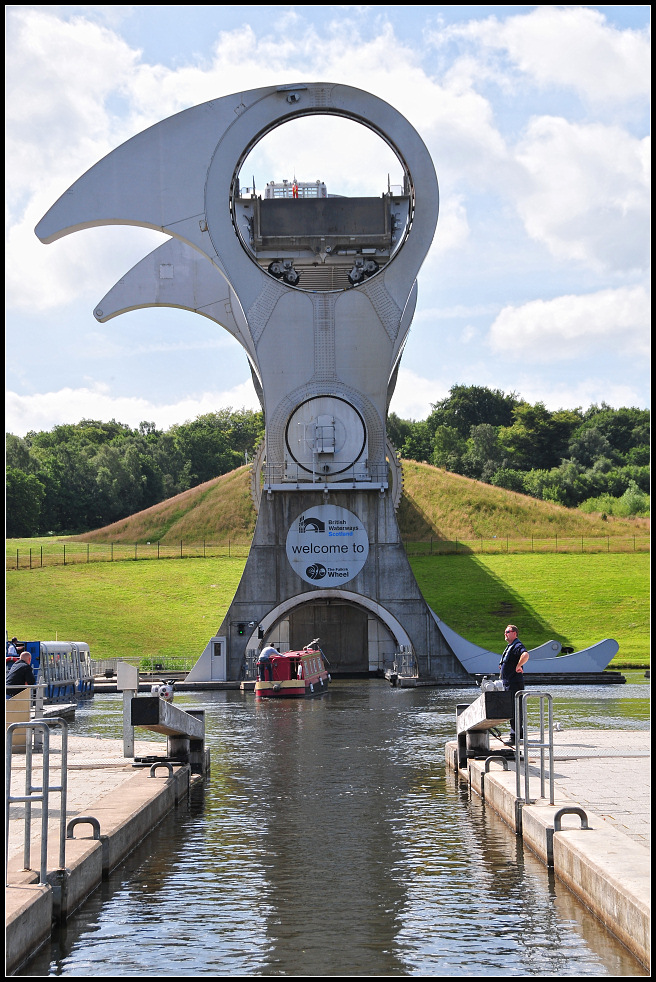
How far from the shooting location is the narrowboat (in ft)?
97.5

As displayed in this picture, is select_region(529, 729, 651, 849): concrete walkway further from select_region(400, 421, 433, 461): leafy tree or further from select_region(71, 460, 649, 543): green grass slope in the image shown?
select_region(400, 421, 433, 461): leafy tree

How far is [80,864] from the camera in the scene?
8.42 meters

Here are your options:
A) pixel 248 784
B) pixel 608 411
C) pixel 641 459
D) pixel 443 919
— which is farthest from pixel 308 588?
pixel 608 411

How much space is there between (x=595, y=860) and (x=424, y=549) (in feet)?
189

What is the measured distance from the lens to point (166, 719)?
509 inches

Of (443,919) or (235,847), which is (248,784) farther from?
(443,919)

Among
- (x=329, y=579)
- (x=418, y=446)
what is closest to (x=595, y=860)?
(x=329, y=579)

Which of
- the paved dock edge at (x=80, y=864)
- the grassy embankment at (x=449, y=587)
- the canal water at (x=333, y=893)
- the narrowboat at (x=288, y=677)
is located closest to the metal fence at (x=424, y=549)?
the grassy embankment at (x=449, y=587)

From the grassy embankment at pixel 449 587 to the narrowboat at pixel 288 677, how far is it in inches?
418

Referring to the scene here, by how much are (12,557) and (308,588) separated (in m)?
40.5

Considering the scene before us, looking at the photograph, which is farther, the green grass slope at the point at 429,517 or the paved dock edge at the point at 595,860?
the green grass slope at the point at 429,517

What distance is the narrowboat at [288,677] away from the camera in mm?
29703

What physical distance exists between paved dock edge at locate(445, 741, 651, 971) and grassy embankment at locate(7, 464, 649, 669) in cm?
2912

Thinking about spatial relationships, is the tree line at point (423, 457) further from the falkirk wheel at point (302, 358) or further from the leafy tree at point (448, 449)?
the falkirk wheel at point (302, 358)
